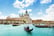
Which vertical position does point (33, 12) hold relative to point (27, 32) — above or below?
above

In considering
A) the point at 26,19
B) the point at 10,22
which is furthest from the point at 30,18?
the point at 10,22

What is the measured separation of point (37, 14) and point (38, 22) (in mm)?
186

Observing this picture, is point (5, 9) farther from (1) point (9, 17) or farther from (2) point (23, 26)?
(2) point (23, 26)

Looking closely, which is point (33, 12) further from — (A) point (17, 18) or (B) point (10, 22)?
(B) point (10, 22)

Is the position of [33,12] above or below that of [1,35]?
above

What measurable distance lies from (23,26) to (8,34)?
1.24 feet

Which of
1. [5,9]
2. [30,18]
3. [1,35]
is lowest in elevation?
[1,35]

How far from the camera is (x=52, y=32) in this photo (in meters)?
2.77

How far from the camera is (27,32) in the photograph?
9.04ft

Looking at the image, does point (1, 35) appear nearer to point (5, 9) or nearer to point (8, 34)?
point (8, 34)

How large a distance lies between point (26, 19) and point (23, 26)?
6.8 inches

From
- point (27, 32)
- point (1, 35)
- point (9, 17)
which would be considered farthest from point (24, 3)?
point (1, 35)

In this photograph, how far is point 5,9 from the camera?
2.73 metres

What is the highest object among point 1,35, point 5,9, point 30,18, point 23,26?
point 5,9
